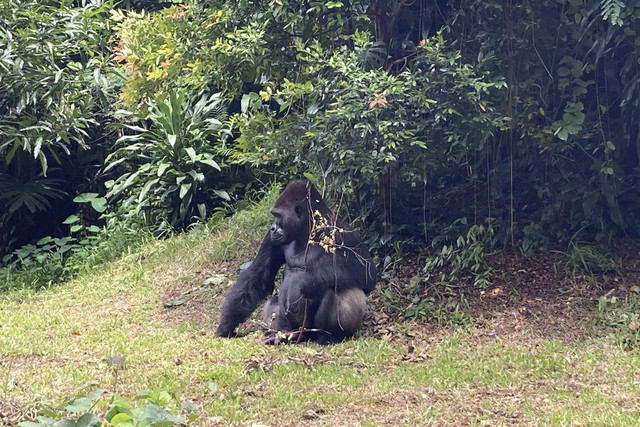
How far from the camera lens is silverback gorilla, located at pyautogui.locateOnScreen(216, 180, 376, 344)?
5922mm

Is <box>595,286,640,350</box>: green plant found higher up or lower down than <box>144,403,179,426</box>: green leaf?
lower down

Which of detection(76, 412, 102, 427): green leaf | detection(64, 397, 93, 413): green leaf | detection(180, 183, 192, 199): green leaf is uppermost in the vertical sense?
detection(76, 412, 102, 427): green leaf

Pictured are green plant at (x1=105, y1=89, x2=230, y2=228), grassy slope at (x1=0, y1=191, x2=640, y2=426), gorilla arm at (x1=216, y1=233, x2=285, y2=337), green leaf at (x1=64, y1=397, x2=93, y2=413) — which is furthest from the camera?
green plant at (x1=105, y1=89, x2=230, y2=228)

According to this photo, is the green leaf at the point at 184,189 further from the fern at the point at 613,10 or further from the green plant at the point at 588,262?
the fern at the point at 613,10

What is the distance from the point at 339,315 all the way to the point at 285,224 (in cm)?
82

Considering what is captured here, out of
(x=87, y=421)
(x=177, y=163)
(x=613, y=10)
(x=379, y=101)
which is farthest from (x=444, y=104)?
(x=177, y=163)

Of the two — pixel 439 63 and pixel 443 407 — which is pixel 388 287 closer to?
pixel 439 63

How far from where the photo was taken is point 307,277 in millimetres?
5984

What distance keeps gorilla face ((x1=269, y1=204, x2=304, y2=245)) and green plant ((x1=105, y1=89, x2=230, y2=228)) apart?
3.41 meters

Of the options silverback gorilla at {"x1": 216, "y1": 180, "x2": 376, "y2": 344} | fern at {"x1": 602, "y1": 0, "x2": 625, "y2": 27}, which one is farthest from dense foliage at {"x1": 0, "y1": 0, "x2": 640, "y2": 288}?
silverback gorilla at {"x1": 216, "y1": 180, "x2": 376, "y2": 344}

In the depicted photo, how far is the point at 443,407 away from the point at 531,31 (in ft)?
11.3

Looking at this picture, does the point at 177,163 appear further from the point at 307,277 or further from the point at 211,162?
the point at 307,277

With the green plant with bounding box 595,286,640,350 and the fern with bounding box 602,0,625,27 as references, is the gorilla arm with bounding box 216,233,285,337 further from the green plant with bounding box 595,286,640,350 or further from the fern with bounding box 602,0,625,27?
the fern with bounding box 602,0,625,27

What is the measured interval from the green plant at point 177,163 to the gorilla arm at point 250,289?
320 cm
